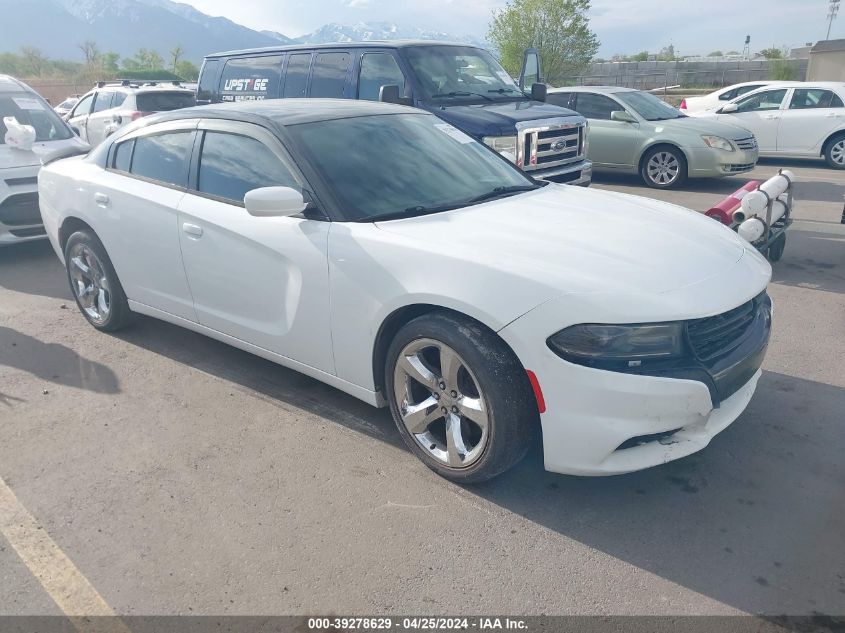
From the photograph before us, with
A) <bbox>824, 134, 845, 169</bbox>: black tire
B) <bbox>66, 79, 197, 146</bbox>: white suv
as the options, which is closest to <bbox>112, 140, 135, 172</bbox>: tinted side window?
<bbox>66, 79, 197, 146</bbox>: white suv

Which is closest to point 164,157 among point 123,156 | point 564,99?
point 123,156

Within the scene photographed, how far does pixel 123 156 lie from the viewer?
15.6ft

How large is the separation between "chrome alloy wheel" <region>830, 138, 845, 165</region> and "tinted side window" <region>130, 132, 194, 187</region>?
12238mm

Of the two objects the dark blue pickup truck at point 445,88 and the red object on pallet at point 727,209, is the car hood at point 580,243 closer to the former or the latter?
the red object on pallet at point 727,209

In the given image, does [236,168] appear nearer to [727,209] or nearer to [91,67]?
[727,209]

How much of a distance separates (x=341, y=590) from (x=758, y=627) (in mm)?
1478

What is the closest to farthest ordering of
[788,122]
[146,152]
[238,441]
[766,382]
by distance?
[238,441] < [766,382] < [146,152] < [788,122]

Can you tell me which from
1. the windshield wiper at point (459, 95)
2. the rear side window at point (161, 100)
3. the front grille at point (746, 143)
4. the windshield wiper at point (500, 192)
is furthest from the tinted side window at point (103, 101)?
the windshield wiper at point (500, 192)

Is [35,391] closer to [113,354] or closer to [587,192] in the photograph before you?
[113,354]

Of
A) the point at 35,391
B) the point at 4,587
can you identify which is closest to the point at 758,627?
the point at 4,587

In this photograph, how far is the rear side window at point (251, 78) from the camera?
29.2 ft

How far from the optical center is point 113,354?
15.8 ft

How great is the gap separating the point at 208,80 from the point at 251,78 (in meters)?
1.06

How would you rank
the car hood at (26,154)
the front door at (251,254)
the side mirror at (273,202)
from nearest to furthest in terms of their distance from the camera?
1. the side mirror at (273,202)
2. the front door at (251,254)
3. the car hood at (26,154)
